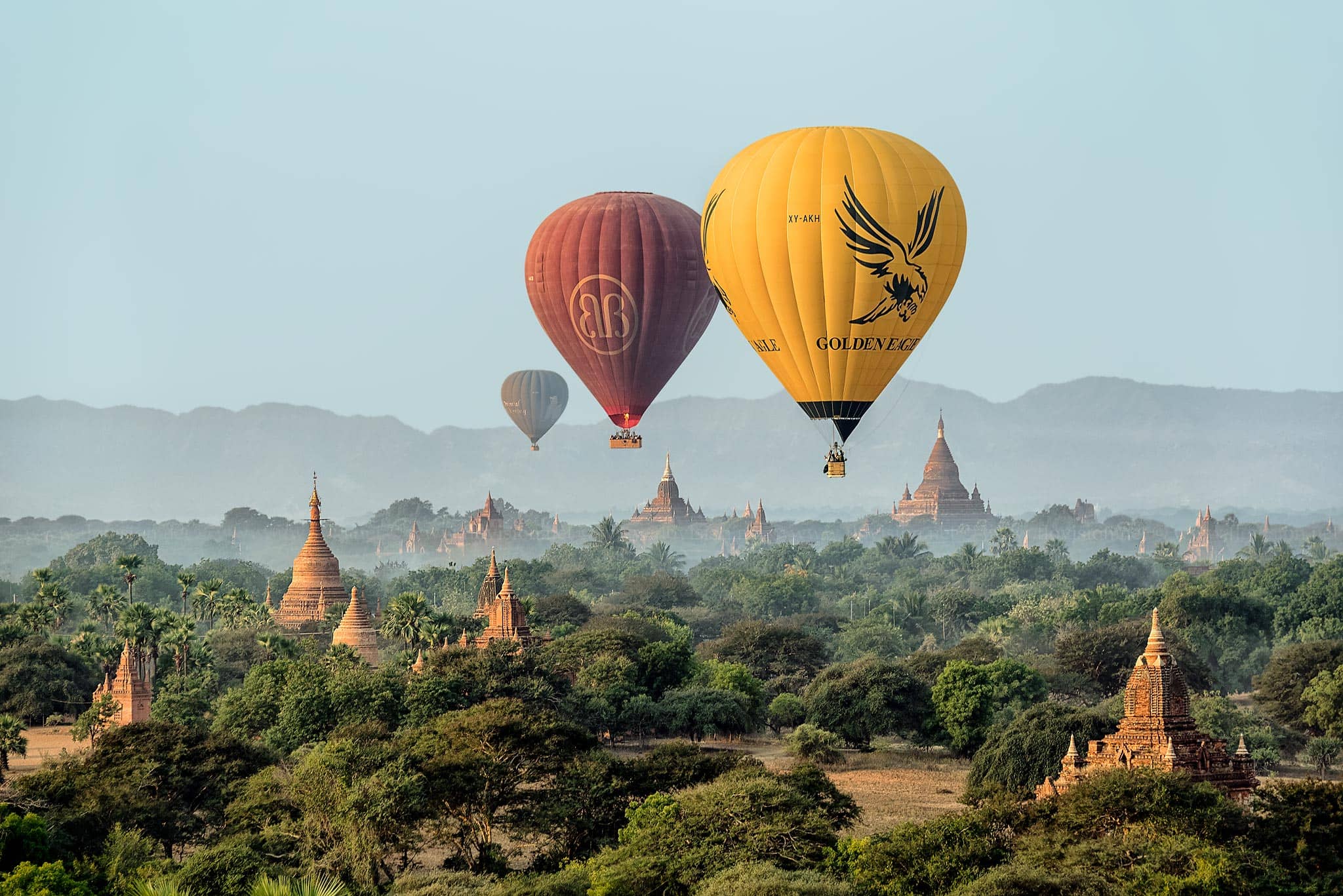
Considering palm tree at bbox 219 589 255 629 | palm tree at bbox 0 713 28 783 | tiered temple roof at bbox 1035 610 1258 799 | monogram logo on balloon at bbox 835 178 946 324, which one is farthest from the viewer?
palm tree at bbox 219 589 255 629

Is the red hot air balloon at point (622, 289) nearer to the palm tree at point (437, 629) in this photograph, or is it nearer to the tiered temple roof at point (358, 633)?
the palm tree at point (437, 629)

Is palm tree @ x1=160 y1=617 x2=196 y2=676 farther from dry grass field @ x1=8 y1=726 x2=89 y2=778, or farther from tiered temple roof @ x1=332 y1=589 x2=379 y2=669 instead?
tiered temple roof @ x1=332 y1=589 x2=379 y2=669

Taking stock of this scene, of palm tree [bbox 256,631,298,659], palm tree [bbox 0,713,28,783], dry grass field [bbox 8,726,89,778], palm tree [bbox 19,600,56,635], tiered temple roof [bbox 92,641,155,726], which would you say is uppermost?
palm tree [bbox 19,600,56,635]

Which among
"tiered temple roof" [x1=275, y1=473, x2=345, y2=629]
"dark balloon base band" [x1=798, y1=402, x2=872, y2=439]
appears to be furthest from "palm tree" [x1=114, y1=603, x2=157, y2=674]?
"dark balloon base band" [x1=798, y1=402, x2=872, y2=439]

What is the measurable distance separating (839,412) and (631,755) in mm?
18540

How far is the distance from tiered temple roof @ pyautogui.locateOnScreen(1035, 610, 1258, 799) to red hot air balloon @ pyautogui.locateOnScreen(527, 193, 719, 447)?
24.2 metres

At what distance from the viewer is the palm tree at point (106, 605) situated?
4013 inches

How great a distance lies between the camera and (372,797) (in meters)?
48.8

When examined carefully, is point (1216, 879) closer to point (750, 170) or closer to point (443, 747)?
point (443, 747)

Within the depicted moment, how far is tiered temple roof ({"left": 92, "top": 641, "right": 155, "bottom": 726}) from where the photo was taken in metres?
70.5

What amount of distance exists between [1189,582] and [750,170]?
73433 millimetres

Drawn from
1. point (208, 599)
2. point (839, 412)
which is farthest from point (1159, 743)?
point (208, 599)

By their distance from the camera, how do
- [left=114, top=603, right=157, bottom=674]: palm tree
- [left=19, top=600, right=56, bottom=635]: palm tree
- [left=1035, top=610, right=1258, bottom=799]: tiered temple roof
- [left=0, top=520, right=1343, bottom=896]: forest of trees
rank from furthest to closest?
[left=19, top=600, right=56, bottom=635]: palm tree → [left=114, top=603, right=157, bottom=674]: palm tree → [left=1035, top=610, right=1258, bottom=799]: tiered temple roof → [left=0, top=520, right=1343, bottom=896]: forest of trees

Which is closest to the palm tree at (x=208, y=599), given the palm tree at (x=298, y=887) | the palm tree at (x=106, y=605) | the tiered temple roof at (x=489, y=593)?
the palm tree at (x=106, y=605)
